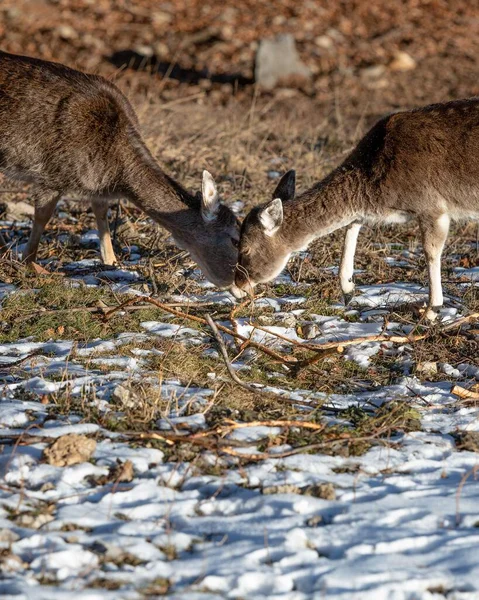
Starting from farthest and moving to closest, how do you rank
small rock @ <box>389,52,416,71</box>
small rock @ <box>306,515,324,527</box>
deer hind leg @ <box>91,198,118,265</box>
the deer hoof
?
small rock @ <box>389,52,416,71</box>, deer hind leg @ <box>91,198,118,265</box>, the deer hoof, small rock @ <box>306,515,324,527</box>

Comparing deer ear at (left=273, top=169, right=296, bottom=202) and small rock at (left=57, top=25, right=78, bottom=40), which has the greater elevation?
small rock at (left=57, top=25, right=78, bottom=40)

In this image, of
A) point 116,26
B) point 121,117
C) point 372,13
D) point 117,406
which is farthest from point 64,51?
point 117,406

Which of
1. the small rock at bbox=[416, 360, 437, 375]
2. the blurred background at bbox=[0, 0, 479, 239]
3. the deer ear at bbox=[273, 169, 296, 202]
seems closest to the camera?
the small rock at bbox=[416, 360, 437, 375]

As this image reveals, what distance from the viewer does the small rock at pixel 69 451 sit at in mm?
4316

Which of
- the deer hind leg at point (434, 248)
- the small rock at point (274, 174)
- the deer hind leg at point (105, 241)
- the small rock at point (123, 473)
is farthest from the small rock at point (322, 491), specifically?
the small rock at point (274, 174)

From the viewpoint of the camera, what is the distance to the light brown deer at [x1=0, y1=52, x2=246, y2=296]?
24.3ft

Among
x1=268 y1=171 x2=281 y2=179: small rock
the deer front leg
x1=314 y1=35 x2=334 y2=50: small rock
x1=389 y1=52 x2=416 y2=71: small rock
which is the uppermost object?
x1=314 y1=35 x2=334 y2=50: small rock

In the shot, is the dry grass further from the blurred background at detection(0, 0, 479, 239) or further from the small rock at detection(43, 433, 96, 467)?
the small rock at detection(43, 433, 96, 467)

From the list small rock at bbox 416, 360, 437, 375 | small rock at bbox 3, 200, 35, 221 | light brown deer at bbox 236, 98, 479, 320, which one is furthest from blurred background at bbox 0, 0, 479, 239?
small rock at bbox 416, 360, 437, 375

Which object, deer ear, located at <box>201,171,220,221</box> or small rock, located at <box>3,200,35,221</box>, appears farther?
small rock, located at <box>3,200,35,221</box>

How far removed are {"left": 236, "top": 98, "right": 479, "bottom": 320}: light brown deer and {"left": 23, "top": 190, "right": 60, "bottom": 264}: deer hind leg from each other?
1.72 meters

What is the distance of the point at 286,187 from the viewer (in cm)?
761

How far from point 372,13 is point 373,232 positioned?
1200cm

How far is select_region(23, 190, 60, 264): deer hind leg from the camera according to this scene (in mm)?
7629
